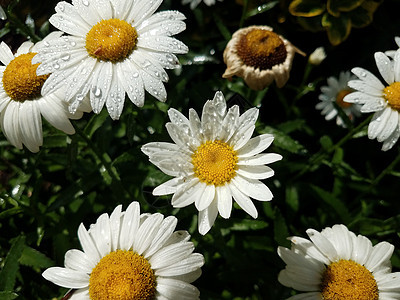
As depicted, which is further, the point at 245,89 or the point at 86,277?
the point at 245,89

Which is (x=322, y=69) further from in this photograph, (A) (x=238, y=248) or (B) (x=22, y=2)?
(B) (x=22, y=2)

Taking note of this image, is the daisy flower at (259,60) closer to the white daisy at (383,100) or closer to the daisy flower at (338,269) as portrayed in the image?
the white daisy at (383,100)

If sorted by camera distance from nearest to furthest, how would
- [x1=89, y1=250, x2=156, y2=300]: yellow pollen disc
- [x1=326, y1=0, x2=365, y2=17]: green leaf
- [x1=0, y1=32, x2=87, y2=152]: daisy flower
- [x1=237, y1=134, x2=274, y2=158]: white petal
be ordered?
[x1=89, y1=250, x2=156, y2=300]: yellow pollen disc, [x1=237, y1=134, x2=274, y2=158]: white petal, [x1=0, y1=32, x2=87, y2=152]: daisy flower, [x1=326, y1=0, x2=365, y2=17]: green leaf

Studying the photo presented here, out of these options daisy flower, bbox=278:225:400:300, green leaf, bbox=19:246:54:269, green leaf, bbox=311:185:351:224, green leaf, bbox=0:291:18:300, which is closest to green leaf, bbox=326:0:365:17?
green leaf, bbox=311:185:351:224

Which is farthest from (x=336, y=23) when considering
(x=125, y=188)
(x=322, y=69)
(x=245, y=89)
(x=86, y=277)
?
(x=86, y=277)

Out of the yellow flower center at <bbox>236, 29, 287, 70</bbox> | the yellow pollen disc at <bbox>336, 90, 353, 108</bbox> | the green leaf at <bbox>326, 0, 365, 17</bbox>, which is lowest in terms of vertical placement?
the yellow pollen disc at <bbox>336, 90, 353, 108</bbox>

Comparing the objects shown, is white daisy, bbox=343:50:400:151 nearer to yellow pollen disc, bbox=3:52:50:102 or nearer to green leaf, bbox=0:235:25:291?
yellow pollen disc, bbox=3:52:50:102

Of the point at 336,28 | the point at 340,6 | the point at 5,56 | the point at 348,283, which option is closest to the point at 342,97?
the point at 336,28
